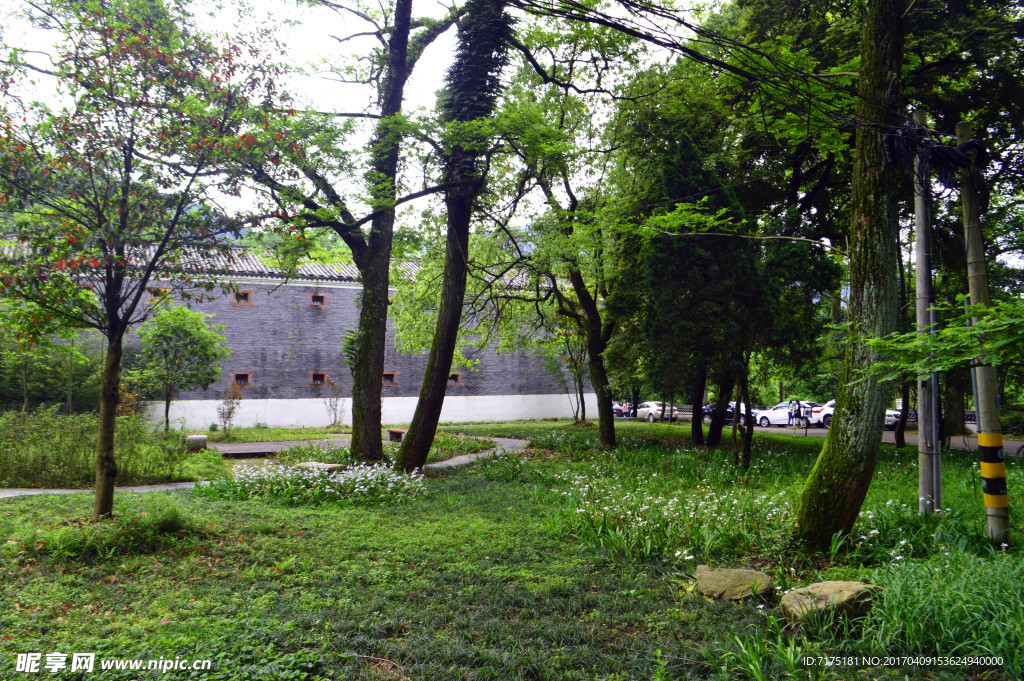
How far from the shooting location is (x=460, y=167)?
10.3 m

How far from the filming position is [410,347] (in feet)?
55.7

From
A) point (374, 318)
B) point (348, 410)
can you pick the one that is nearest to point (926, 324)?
point (374, 318)

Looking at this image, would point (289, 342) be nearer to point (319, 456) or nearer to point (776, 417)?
point (319, 456)

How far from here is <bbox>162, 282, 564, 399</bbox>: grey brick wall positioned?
24.0 metres

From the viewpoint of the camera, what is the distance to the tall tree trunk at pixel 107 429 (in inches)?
230

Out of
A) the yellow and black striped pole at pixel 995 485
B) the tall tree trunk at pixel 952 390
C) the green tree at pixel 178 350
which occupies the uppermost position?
the green tree at pixel 178 350

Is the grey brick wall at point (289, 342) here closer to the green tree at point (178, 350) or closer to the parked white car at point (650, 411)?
the green tree at point (178, 350)

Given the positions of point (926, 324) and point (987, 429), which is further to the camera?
point (926, 324)

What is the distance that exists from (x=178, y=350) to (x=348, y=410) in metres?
9.42

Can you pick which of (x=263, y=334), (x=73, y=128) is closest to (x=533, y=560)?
(x=73, y=128)

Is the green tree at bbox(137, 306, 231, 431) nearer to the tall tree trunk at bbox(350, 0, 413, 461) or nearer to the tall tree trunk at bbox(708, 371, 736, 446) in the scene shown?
the tall tree trunk at bbox(350, 0, 413, 461)

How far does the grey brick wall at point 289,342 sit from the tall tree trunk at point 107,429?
1761 cm

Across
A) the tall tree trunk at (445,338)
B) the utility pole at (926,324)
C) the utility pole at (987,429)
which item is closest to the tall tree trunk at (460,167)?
the tall tree trunk at (445,338)

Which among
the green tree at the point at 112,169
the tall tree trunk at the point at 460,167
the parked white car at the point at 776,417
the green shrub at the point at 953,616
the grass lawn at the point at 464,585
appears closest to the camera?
the green shrub at the point at 953,616
